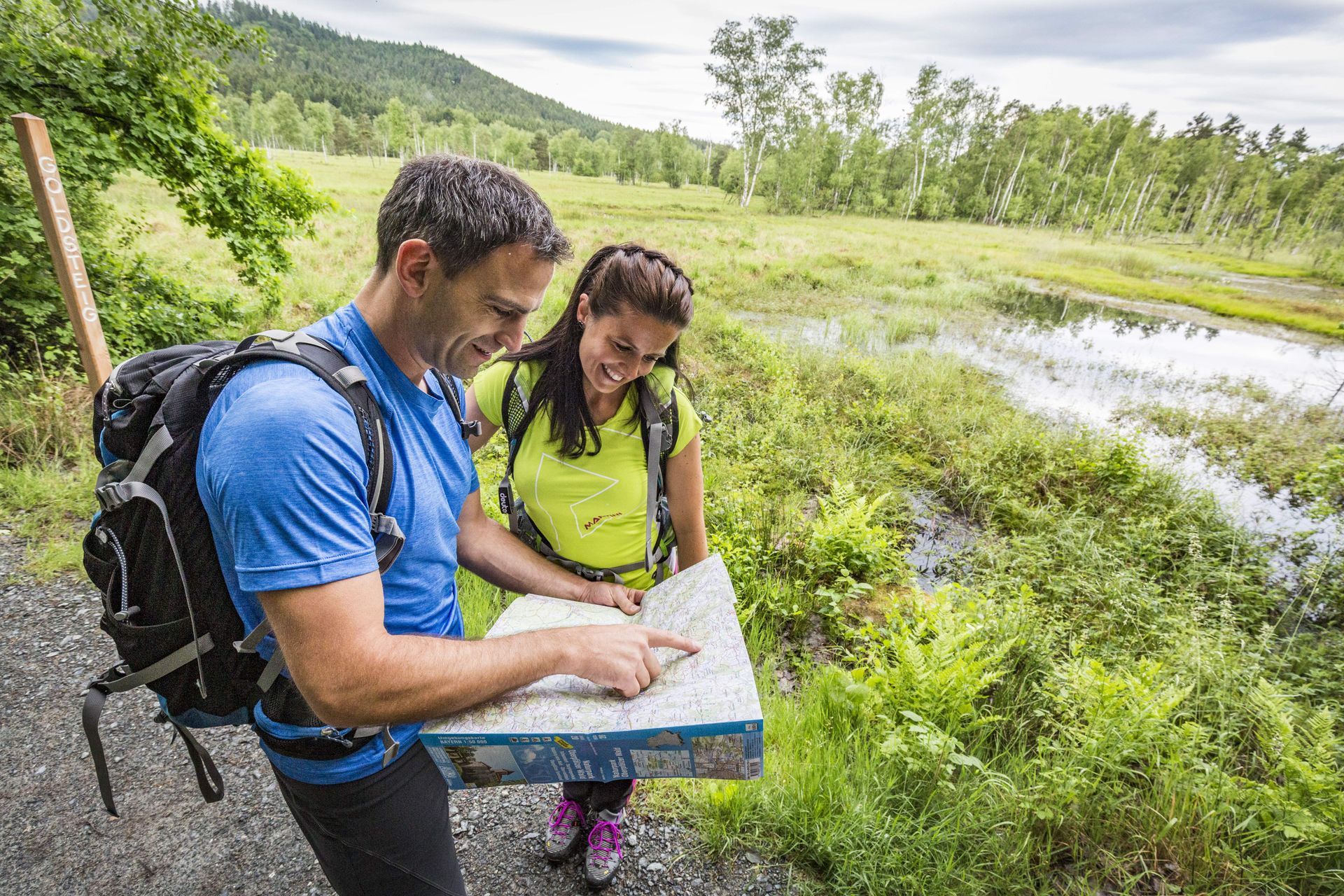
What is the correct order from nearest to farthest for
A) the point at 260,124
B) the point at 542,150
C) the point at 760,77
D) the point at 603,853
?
the point at 603,853 → the point at 760,77 → the point at 260,124 → the point at 542,150

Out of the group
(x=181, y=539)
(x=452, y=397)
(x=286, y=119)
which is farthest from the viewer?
(x=286, y=119)

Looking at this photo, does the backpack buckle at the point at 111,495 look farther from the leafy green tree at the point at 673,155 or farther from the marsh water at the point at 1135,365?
the leafy green tree at the point at 673,155

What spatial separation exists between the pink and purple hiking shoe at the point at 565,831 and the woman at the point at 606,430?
104 millimetres

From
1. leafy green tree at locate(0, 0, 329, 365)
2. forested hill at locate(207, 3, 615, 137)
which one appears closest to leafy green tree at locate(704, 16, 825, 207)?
leafy green tree at locate(0, 0, 329, 365)

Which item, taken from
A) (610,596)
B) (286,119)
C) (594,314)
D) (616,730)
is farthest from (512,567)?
(286,119)

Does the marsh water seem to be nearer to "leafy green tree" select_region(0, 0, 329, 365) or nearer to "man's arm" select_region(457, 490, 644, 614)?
→ "man's arm" select_region(457, 490, 644, 614)

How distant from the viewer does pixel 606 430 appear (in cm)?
199

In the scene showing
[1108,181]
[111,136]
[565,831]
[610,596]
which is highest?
[1108,181]

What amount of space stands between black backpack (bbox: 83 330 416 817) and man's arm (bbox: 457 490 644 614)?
0.58 m

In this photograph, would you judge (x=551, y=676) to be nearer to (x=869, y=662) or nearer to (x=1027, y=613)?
(x=869, y=662)

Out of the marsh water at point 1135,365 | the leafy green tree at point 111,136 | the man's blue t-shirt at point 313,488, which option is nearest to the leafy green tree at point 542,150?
the marsh water at point 1135,365

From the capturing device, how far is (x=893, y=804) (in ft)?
8.47

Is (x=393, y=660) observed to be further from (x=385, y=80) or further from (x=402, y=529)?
(x=385, y=80)

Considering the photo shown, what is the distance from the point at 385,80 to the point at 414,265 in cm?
19936
